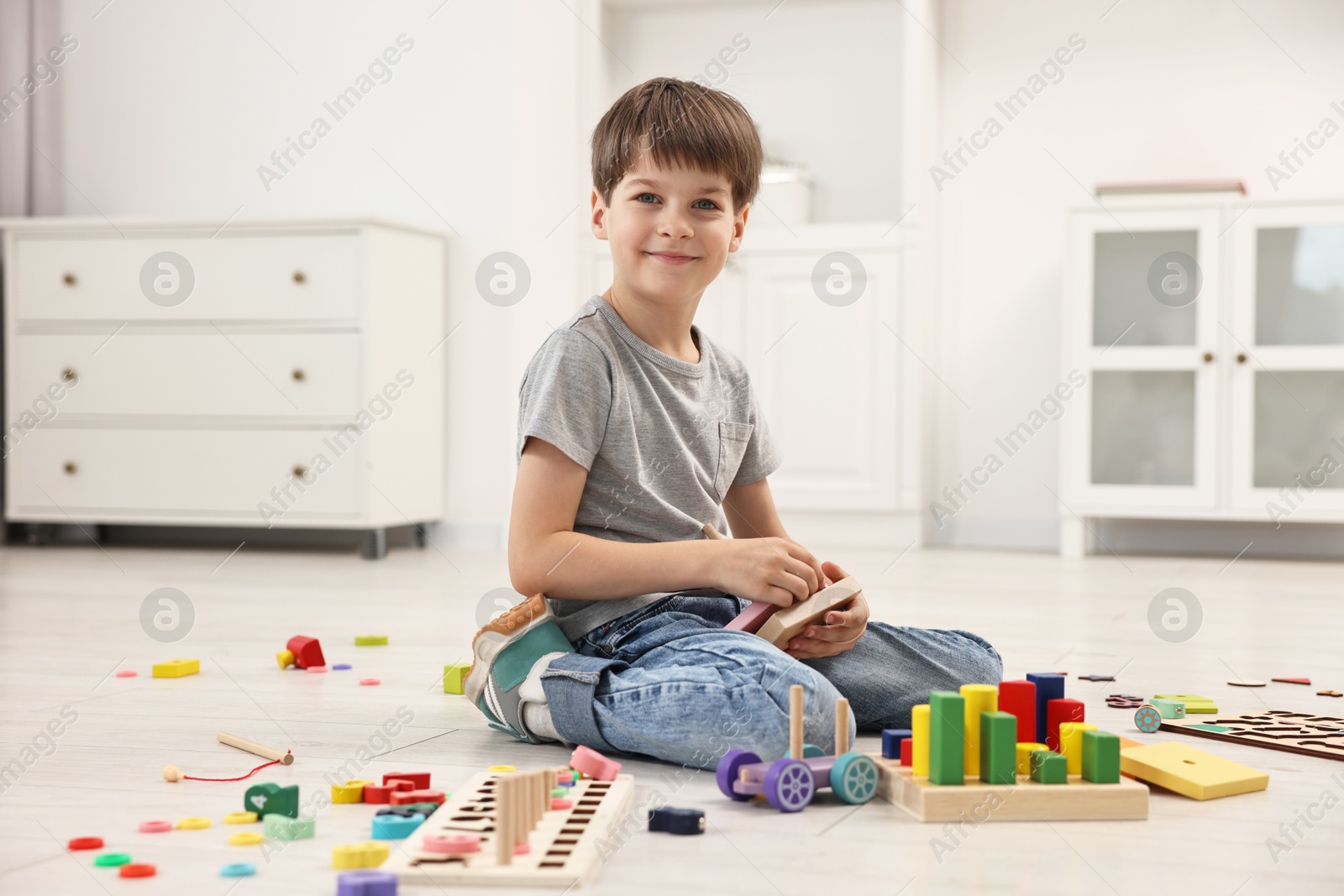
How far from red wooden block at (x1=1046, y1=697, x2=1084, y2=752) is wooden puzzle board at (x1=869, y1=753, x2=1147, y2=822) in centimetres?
11

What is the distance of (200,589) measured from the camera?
2.26 metres

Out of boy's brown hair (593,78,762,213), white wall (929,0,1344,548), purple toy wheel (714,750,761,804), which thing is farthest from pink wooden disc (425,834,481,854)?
white wall (929,0,1344,548)

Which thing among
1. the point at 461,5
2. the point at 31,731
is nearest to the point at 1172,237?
the point at 461,5

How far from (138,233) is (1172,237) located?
231cm

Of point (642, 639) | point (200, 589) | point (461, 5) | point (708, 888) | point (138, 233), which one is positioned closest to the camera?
point (708, 888)

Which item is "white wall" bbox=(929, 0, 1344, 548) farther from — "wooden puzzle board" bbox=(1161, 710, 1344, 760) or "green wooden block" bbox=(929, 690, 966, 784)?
"green wooden block" bbox=(929, 690, 966, 784)

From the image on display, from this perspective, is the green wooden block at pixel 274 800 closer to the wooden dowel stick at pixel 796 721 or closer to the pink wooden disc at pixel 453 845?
the pink wooden disc at pixel 453 845

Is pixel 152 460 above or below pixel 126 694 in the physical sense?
above

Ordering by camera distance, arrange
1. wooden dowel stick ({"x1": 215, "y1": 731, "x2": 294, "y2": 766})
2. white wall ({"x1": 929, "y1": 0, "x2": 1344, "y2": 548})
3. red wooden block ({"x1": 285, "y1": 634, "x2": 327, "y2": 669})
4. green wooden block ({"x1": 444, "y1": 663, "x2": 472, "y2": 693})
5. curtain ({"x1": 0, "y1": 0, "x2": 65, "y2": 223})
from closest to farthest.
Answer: wooden dowel stick ({"x1": 215, "y1": 731, "x2": 294, "y2": 766})
green wooden block ({"x1": 444, "y1": 663, "x2": 472, "y2": 693})
red wooden block ({"x1": 285, "y1": 634, "x2": 327, "y2": 669})
white wall ({"x1": 929, "y1": 0, "x2": 1344, "y2": 548})
curtain ({"x1": 0, "y1": 0, "x2": 65, "y2": 223})

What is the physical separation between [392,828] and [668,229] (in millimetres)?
563

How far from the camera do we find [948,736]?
860mm

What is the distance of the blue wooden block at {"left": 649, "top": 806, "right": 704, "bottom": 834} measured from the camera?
82 centimetres

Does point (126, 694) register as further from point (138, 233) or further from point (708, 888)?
point (138, 233)

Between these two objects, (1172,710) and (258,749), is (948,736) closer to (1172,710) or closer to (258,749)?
(1172,710)
